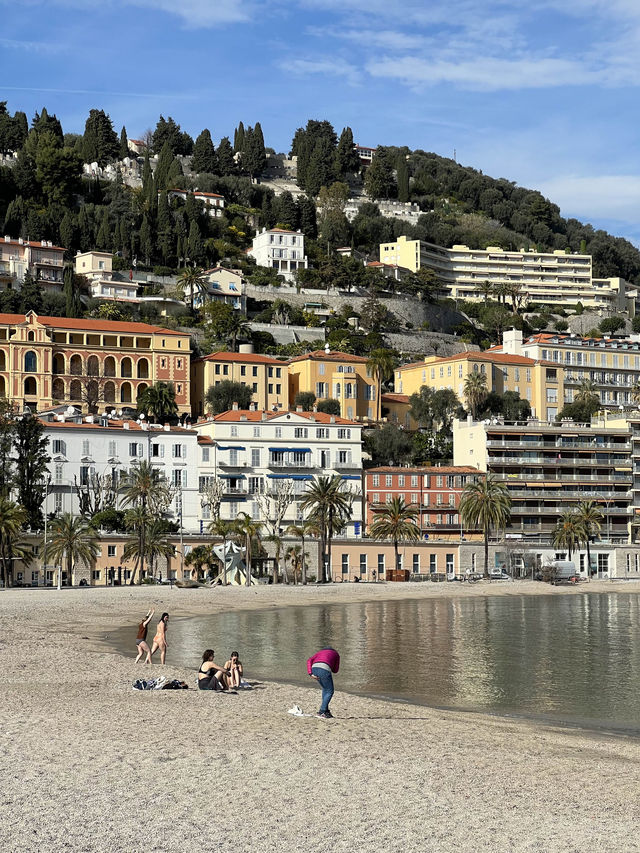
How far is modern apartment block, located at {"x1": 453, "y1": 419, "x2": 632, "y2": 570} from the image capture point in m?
101

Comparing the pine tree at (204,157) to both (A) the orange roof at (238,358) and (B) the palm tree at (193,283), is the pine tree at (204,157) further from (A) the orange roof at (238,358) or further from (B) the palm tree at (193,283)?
(A) the orange roof at (238,358)

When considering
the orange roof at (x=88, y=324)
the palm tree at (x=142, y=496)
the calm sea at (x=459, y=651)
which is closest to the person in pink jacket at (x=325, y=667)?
the calm sea at (x=459, y=651)

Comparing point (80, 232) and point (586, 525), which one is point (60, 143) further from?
point (586, 525)

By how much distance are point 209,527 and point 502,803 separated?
70829 millimetres

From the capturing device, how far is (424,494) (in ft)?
316

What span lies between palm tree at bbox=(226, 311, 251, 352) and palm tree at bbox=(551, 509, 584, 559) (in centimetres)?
4835

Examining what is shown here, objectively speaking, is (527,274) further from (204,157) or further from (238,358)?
(238,358)

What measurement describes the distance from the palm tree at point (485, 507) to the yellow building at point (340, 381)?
3204cm

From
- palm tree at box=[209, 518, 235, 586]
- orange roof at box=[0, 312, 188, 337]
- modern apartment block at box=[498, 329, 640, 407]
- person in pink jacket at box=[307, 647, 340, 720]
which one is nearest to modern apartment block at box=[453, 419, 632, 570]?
palm tree at box=[209, 518, 235, 586]

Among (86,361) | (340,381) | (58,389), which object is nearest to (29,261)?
(86,361)

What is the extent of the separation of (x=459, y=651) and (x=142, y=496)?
41.3m

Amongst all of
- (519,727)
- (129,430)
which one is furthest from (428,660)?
(129,430)

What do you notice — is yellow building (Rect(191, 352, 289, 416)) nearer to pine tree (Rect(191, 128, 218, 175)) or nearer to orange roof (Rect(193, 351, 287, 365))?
orange roof (Rect(193, 351, 287, 365))

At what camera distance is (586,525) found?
95.8 meters
